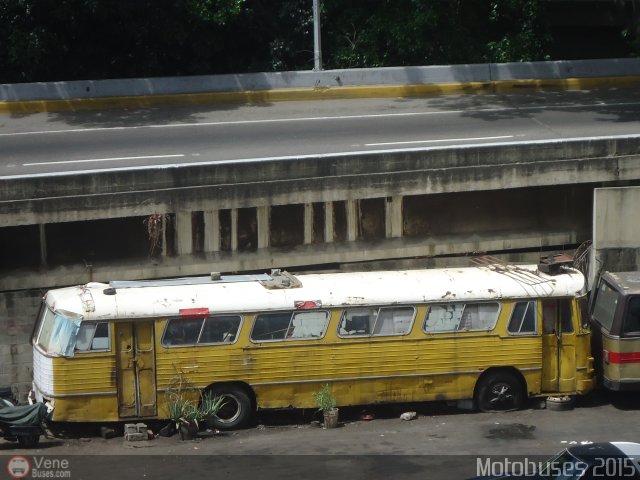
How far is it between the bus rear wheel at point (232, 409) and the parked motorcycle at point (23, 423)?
8.37 ft

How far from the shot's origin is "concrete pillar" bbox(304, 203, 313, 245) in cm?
1867

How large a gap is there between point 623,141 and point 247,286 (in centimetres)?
781

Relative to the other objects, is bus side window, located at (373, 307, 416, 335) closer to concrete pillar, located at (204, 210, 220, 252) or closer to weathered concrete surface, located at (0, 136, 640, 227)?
weathered concrete surface, located at (0, 136, 640, 227)

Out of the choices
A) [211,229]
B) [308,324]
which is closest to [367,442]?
[308,324]

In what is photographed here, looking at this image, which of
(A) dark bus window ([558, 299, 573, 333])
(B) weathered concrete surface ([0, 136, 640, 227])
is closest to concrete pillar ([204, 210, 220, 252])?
(B) weathered concrete surface ([0, 136, 640, 227])

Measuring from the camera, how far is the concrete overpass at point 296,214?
58.4ft

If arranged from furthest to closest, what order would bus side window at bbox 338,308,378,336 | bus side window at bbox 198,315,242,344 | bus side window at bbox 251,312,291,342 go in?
bus side window at bbox 338,308,378,336, bus side window at bbox 251,312,291,342, bus side window at bbox 198,315,242,344

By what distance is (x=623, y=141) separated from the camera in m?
19.1

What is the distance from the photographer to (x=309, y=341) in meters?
15.9

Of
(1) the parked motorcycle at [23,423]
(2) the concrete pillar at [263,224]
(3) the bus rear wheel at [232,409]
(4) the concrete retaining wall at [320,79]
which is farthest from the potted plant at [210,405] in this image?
(4) the concrete retaining wall at [320,79]

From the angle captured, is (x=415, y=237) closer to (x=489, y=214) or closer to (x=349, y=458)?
(x=489, y=214)

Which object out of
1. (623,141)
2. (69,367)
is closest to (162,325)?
(69,367)

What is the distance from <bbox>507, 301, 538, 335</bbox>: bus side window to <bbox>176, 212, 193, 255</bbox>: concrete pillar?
19.2 feet

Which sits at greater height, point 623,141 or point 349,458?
point 623,141
